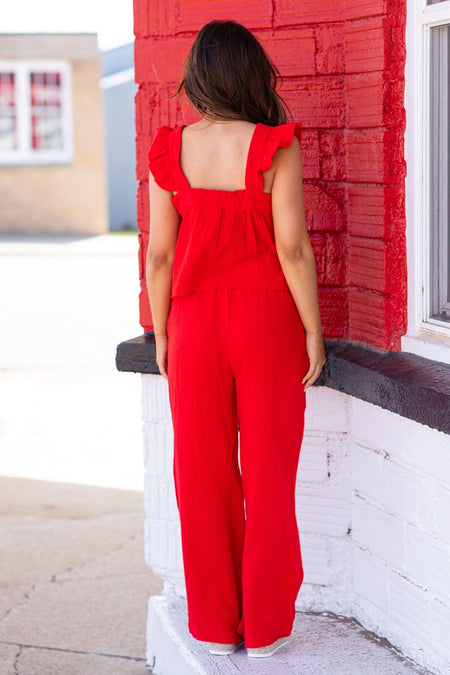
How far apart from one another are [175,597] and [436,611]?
3.34ft

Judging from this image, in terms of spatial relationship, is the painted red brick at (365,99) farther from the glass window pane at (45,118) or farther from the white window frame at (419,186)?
the glass window pane at (45,118)

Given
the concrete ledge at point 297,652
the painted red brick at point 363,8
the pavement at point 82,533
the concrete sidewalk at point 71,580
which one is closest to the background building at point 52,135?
the pavement at point 82,533

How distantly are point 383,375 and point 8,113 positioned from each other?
2142cm

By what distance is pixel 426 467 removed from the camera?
9.68 feet

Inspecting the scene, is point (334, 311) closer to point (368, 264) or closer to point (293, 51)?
point (368, 264)

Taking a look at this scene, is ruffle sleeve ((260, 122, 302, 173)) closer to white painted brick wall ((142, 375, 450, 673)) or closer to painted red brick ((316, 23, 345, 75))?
painted red brick ((316, 23, 345, 75))

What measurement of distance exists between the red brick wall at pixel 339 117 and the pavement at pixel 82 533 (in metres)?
0.95

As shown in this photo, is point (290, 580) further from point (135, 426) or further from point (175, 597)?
point (135, 426)

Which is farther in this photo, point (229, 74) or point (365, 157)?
point (365, 157)

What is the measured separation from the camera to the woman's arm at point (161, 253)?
9.54ft

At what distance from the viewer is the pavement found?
10.8 feet

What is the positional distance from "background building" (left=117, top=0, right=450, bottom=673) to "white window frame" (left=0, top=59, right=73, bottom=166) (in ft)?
64.5

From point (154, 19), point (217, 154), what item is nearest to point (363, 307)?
point (217, 154)

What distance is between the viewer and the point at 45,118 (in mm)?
22969
